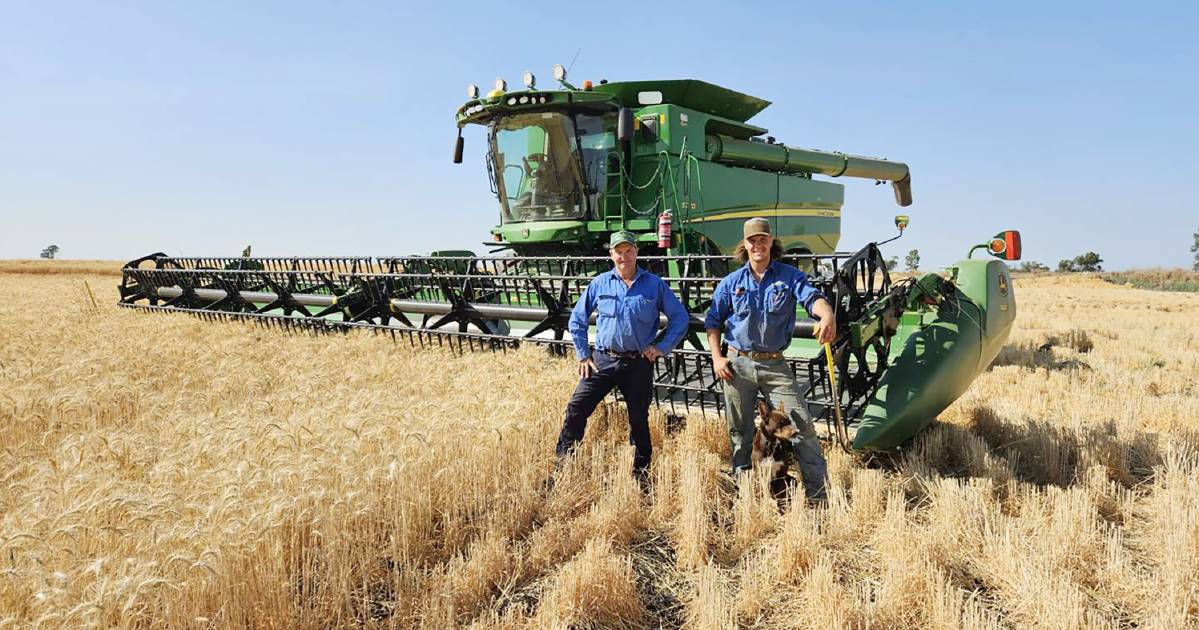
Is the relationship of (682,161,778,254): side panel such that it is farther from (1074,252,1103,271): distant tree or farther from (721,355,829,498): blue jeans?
(1074,252,1103,271): distant tree

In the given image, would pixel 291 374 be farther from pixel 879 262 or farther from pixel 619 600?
pixel 879 262

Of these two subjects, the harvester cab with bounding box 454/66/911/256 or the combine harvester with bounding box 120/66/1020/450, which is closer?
the combine harvester with bounding box 120/66/1020/450

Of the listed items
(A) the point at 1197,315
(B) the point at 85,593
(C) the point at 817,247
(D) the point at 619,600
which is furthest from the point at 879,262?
(A) the point at 1197,315

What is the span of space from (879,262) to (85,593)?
3418 millimetres

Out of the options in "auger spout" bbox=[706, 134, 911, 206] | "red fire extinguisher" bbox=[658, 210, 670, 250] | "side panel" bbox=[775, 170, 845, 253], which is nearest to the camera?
"red fire extinguisher" bbox=[658, 210, 670, 250]

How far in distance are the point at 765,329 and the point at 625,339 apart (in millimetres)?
634

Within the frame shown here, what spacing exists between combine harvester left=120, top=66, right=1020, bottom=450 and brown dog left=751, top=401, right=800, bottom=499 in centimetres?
27

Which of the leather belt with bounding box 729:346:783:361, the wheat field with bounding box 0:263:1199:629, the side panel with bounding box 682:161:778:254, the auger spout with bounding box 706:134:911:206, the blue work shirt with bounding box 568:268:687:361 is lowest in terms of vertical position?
the wheat field with bounding box 0:263:1199:629

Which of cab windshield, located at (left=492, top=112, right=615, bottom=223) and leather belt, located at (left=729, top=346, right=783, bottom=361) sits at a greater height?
cab windshield, located at (left=492, top=112, right=615, bottom=223)

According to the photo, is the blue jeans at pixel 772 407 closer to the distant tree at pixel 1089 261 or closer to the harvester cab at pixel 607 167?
the harvester cab at pixel 607 167

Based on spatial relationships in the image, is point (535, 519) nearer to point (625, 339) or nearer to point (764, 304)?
point (625, 339)

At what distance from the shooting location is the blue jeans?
9.81 feet

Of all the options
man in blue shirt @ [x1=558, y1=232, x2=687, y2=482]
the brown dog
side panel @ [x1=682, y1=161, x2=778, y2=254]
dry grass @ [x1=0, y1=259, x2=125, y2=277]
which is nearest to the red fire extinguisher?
side panel @ [x1=682, y1=161, x2=778, y2=254]

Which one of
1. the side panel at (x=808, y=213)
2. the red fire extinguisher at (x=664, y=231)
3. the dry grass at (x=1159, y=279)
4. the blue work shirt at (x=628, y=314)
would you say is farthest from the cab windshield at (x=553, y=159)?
the dry grass at (x=1159, y=279)
